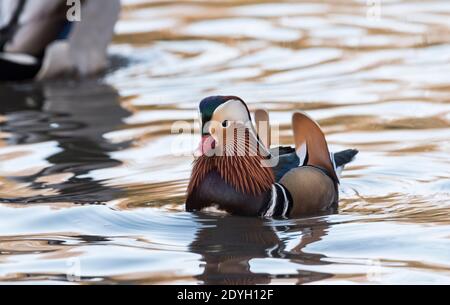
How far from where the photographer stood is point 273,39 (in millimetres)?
12656

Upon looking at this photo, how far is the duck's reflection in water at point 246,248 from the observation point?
630 cm

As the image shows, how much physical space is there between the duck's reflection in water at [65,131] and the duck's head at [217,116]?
0.98 m

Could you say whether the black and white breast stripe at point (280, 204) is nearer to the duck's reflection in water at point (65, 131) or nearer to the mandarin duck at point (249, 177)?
the mandarin duck at point (249, 177)

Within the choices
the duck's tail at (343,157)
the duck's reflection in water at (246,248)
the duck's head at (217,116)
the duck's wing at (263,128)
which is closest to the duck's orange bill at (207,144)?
the duck's head at (217,116)

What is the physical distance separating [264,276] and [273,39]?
6.58 meters

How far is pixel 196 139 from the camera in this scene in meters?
9.43

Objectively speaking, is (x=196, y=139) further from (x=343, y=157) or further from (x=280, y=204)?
(x=280, y=204)

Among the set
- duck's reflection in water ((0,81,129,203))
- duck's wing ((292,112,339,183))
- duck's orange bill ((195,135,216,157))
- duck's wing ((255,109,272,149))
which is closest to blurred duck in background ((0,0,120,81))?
duck's reflection in water ((0,81,129,203))

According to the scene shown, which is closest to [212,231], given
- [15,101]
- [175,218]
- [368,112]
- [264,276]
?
[175,218]

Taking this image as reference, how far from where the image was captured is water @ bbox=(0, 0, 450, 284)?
260 inches

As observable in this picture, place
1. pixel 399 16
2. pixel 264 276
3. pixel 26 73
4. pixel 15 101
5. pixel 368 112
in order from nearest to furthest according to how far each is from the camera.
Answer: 1. pixel 264 276
2. pixel 368 112
3. pixel 15 101
4. pixel 26 73
5. pixel 399 16

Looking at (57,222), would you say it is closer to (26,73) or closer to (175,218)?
(175,218)

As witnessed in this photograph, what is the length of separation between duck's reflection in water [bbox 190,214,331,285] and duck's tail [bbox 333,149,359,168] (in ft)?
2.30

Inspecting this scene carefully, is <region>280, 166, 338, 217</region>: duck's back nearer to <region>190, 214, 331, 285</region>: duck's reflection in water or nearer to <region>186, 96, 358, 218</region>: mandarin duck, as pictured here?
<region>186, 96, 358, 218</region>: mandarin duck
